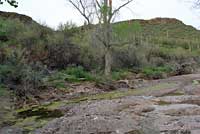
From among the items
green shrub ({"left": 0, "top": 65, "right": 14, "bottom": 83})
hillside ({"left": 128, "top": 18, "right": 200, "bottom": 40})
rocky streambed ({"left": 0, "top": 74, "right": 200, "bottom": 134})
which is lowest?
rocky streambed ({"left": 0, "top": 74, "right": 200, "bottom": 134})

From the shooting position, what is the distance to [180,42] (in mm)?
61062

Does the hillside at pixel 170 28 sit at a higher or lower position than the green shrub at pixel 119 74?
higher

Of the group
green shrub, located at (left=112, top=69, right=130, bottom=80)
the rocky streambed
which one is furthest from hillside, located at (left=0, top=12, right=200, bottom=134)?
green shrub, located at (left=112, top=69, right=130, bottom=80)

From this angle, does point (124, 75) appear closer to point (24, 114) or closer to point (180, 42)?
point (24, 114)

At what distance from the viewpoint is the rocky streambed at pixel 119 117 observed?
39.1 feet

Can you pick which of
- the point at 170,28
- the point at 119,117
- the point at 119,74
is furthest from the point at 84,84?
the point at 170,28

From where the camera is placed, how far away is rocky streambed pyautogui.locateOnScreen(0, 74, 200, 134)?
39.1 feet

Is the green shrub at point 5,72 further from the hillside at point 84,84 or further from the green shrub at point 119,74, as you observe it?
the green shrub at point 119,74

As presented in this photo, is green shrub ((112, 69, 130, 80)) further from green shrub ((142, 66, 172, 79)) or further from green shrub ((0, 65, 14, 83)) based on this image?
green shrub ((0, 65, 14, 83))

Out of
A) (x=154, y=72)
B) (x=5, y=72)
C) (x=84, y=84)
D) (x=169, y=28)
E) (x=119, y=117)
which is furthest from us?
(x=169, y=28)

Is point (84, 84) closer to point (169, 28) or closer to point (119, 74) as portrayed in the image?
point (119, 74)

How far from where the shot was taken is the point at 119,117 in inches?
543

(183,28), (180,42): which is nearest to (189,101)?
(180,42)

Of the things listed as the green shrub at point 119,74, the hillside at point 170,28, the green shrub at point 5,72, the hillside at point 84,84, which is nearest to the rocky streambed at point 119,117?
the hillside at point 84,84
